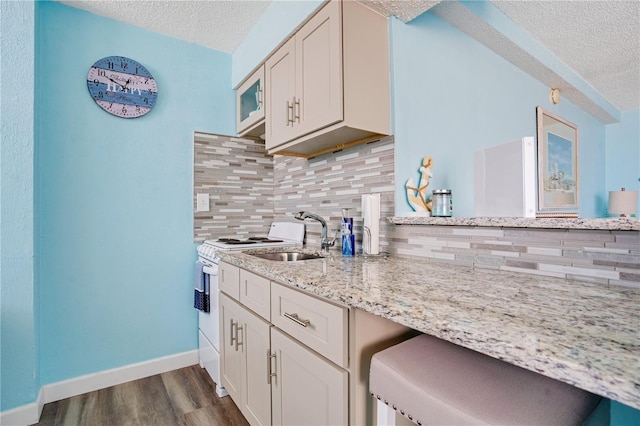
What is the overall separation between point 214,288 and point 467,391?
1.64m

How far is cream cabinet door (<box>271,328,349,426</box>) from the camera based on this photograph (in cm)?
92

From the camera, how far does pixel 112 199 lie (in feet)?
6.87

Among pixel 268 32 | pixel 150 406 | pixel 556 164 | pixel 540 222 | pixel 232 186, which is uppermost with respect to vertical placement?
pixel 268 32

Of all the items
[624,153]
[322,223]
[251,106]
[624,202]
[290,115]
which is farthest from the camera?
[624,153]

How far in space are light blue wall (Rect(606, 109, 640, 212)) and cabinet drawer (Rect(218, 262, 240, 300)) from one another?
4.88 m

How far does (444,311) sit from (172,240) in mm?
2126

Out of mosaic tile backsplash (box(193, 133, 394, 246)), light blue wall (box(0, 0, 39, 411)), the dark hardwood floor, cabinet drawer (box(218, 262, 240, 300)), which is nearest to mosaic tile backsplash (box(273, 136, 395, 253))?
mosaic tile backsplash (box(193, 133, 394, 246))

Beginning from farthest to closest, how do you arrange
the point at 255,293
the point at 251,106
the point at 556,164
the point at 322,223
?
the point at 556,164 → the point at 251,106 → the point at 322,223 → the point at 255,293

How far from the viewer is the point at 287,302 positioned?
3.79 feet

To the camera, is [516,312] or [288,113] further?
[288,113]

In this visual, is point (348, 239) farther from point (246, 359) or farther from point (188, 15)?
point (188, 15)

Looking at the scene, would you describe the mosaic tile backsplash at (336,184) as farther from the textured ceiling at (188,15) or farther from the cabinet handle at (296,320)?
the textured ceiling at (188,15)

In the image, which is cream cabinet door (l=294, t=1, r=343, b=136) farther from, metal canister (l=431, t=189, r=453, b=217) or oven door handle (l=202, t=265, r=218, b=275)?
oven door handle (l=202, t=265, r=218, b=275)

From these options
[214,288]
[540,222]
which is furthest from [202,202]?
[540,222]
